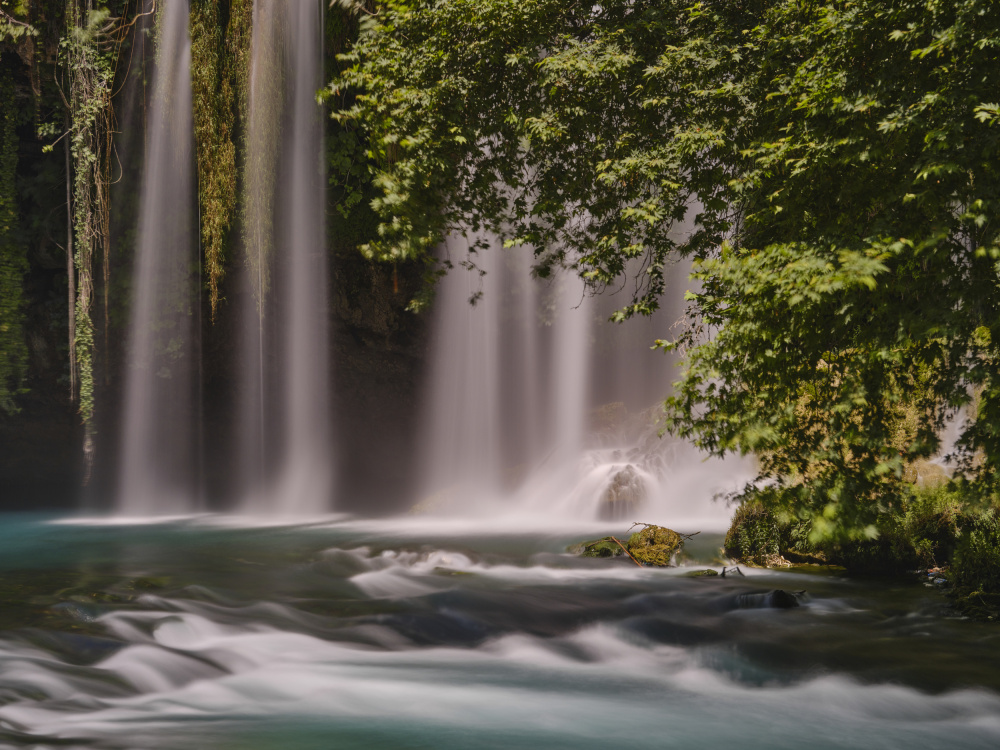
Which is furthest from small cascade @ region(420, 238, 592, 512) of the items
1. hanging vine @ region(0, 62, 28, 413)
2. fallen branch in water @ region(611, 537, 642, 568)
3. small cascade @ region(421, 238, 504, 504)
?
hanging vine @ region(0, 62, 28, 413)

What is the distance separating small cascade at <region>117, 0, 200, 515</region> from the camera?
14.0 meters

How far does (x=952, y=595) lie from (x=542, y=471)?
30.6 ft

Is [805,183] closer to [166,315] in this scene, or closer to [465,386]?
[465,386]

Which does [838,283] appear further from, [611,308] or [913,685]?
[611,308]

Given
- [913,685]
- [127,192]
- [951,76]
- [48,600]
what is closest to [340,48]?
[127,192]

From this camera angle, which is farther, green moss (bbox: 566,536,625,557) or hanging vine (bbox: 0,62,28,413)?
hanging vine (bbox: 0,62,28,413)

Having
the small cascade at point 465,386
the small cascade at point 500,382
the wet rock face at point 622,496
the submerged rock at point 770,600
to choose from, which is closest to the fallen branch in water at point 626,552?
the submerged rock at point 770,600

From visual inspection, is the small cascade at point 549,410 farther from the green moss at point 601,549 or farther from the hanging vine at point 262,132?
the hanging vine at point 262,132

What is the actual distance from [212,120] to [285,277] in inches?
126

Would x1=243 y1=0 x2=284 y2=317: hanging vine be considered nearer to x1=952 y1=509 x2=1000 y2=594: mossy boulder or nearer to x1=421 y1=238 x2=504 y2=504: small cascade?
x1=421 y1=238 x2=504 y2=504: small cascade

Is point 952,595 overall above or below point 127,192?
below

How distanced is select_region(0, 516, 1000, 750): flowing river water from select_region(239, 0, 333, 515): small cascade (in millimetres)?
7065

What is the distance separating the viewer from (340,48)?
534 inches

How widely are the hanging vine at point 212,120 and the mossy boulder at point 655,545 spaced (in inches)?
317
